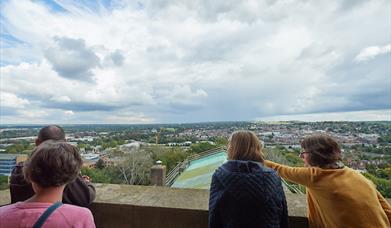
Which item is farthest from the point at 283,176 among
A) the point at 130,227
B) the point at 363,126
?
the point at 363,126

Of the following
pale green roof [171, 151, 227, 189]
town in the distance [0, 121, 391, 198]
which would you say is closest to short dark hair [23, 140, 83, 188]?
town in the distance [0, 121, 391, 198]

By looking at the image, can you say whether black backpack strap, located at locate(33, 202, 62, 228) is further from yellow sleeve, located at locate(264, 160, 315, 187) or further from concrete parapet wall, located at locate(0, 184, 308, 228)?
yellow sleeve, located at locate(264, 160, 315, 187)

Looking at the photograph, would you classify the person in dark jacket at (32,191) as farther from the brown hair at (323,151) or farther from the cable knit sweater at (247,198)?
the brown hair at (323,151)

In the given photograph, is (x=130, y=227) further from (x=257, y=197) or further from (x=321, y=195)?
(x=321, y=195)

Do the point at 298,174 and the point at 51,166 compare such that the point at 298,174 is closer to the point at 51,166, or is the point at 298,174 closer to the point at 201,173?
the point at 51,166

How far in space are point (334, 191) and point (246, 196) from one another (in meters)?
0.61

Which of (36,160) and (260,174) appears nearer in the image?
(36,160)

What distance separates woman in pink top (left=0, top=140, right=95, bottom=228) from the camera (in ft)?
3.31

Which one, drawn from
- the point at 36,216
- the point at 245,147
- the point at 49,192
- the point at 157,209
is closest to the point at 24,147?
the point at 157,209

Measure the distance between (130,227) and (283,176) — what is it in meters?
1.29

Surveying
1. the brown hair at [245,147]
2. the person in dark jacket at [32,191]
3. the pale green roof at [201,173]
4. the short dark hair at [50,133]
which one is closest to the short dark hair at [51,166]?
the person in dark jacket at [32,191]

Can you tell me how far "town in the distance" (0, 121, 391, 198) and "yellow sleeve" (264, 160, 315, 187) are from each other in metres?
0.31

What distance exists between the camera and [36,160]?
1.12 m

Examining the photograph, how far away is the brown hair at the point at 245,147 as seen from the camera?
5.82 ft
